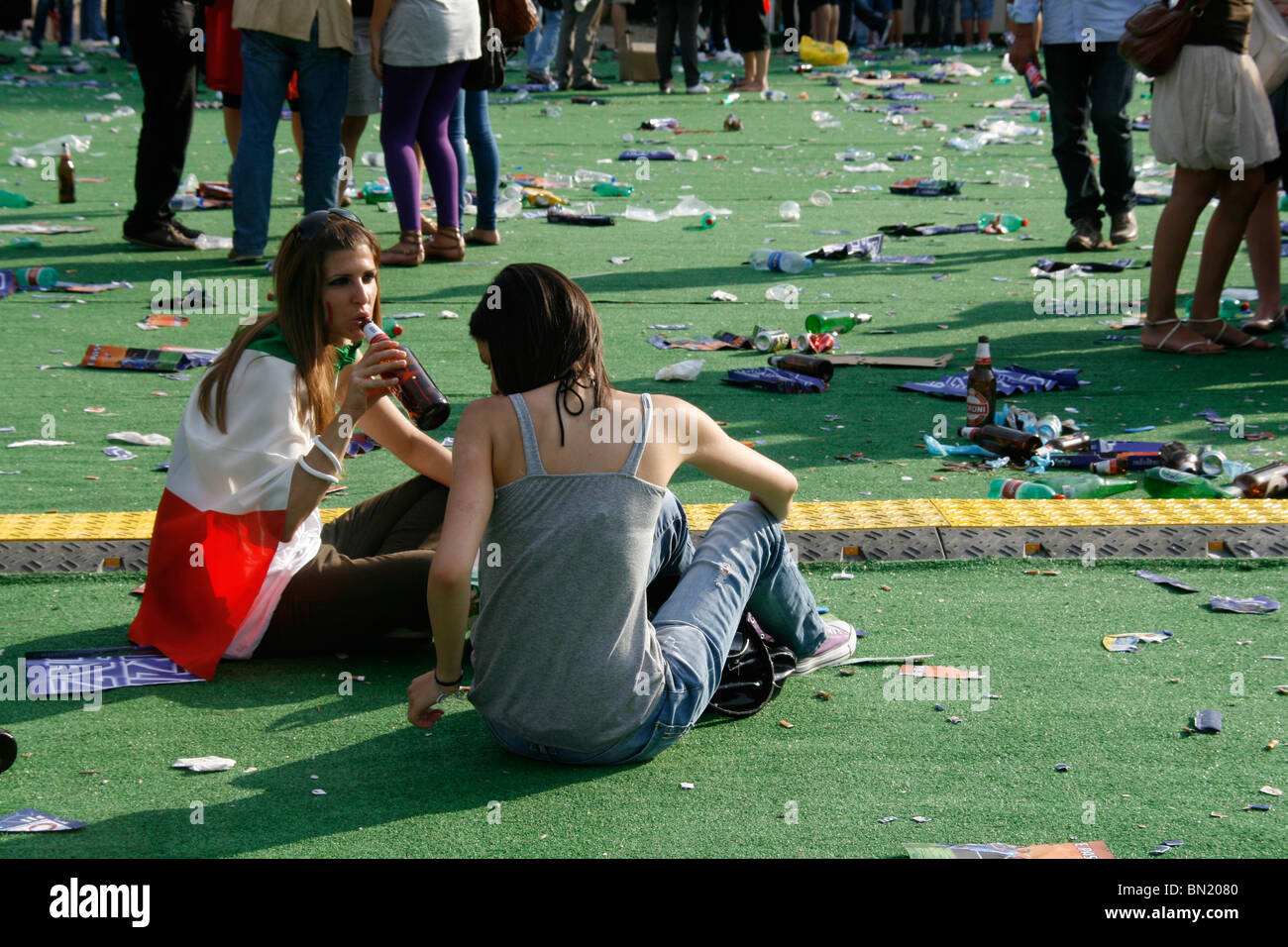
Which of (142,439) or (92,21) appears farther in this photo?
(92,21)

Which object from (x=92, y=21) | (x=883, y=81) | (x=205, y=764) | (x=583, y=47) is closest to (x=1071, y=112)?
(x=205, y=764)

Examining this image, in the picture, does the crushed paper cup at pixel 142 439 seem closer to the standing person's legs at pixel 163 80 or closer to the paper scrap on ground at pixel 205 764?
the paper scrap on ground at pixel 205 764

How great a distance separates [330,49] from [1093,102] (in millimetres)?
4406

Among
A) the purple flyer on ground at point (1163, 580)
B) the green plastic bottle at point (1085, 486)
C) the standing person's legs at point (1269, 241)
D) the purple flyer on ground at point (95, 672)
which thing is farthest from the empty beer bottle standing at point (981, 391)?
the purple flyer on ground at point (95, 672)

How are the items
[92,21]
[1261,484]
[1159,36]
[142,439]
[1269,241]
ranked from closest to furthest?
[1261,484]
[142,439]
[1159,36]
[1269,241]
[92,21]

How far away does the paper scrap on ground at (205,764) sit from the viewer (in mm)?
3191

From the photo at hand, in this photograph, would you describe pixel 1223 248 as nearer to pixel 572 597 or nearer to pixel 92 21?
pixel 572 597

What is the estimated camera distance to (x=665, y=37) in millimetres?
17859

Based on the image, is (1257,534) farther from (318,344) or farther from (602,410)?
(318,344)

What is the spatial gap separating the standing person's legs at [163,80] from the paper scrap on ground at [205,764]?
5.96 meters

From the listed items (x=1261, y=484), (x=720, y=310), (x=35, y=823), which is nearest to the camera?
(x=35, y=823)

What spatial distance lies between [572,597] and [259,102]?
18.6ft

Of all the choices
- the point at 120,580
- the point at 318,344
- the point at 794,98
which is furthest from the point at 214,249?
the point at 794,98
